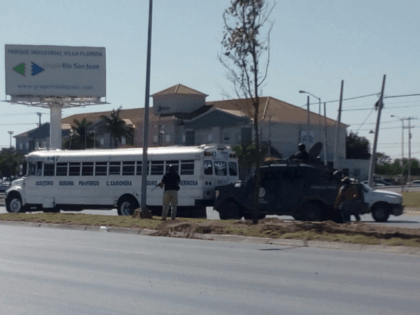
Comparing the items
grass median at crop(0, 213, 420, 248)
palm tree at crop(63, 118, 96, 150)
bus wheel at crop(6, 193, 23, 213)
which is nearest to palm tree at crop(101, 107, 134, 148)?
palm tree at crop(63, 118, 96, 150)

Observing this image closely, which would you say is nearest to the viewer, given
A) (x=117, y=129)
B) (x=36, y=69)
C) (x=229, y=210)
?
(x=229, y=210)

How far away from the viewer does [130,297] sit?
8547 millimetres

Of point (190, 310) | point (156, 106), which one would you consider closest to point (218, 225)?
point (190, 310)

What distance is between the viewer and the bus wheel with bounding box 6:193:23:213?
2819 cm

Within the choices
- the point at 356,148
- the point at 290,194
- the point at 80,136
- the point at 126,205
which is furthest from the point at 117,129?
the point at 290,194

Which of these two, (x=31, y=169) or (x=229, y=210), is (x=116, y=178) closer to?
(x=31, y=169)

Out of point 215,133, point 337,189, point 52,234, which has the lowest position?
point 52,234

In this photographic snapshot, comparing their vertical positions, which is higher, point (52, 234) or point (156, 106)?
point (156, 106)

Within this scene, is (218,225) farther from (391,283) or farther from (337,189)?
(391,283)

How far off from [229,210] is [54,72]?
42.0 m

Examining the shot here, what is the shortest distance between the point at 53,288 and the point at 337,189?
1319 centimetres

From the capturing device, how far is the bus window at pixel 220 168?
80.5 feet

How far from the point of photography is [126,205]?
25.5 m

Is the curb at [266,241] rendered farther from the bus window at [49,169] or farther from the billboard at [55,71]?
the billboard at [55,71]
